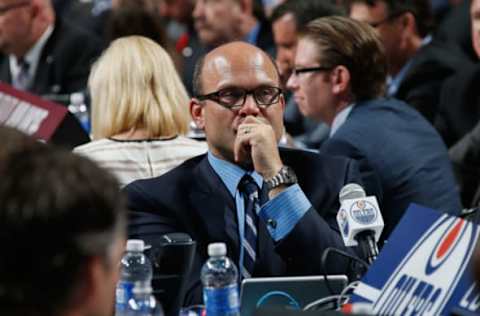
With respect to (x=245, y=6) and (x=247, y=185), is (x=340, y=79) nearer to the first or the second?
(x=247, y=185)

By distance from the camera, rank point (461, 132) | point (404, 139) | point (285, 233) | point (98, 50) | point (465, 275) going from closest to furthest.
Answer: point (465, 275), point (285, 233), point (404, 139), point (461, 132), point (98, 50)

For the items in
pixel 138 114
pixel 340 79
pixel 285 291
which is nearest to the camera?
pixel 285 291

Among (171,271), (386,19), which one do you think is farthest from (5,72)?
(171,271)

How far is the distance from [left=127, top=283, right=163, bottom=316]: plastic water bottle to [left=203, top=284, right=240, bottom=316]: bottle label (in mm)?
136

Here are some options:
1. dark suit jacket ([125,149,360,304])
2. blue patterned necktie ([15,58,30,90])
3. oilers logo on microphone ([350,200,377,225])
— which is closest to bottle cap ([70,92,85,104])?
blue patterned necktie ([15,58,30,90])

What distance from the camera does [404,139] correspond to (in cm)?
479

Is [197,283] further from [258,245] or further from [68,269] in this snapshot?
[68,269]

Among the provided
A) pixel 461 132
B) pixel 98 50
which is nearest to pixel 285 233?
pixel 461 132

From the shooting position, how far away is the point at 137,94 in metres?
4.68

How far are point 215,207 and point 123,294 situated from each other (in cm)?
67

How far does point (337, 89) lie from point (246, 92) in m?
1.23

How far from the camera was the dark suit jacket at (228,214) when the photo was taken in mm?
3418

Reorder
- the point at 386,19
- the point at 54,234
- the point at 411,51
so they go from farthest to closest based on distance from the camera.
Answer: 1. the point at 411,51
2. the point at 386,19
3. the point at 54,234

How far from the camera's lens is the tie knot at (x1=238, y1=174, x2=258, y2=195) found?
12.1 feet
